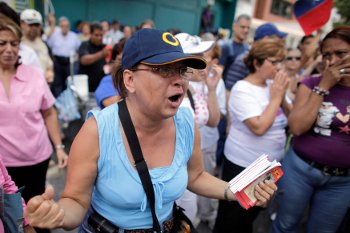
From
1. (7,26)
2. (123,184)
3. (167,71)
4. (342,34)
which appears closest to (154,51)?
(167,71)

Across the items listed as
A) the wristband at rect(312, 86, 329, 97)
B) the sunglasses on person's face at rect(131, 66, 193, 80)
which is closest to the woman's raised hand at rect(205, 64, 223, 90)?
the wristband at rect(312, 86, 329, 97)

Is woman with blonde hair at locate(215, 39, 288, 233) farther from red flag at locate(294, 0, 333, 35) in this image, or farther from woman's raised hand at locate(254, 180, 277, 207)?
woman's raised hand at locate(254, 180, 277, 207)

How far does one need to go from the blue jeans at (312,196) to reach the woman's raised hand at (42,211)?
1.89 m

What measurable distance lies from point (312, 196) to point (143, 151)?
1.66 metres

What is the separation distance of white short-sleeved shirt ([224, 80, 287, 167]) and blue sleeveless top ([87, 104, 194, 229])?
105 centimetres

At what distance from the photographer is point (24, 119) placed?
209 centimetres

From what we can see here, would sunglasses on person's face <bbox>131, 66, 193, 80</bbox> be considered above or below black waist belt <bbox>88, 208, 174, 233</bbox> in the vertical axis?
above

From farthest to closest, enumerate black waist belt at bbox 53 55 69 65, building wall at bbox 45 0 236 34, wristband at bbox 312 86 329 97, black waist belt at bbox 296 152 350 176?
building wall at bbox 45 0 236 34, black waist belt at bbox 53 55 69 65, black waist belt at bbox 296 152 350 176, wristband at bbox 312 86 329 97

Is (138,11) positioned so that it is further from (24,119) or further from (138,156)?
(138,156)

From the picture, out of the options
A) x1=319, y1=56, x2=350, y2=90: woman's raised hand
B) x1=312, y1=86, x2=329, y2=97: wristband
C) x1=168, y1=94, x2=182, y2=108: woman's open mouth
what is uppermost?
x1=319, y1=56, x2=350, y2=90: woman's raised hand

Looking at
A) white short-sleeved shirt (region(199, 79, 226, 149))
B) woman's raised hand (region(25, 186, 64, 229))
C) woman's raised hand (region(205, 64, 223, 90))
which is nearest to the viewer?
woman's raised hand (region(25, 186, 64, 229))

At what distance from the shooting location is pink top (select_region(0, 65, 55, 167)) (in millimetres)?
2021

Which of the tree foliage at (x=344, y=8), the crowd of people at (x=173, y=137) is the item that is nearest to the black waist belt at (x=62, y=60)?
the crowd of people at (x=173, y=137)

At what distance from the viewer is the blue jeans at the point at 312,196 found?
2.24m
